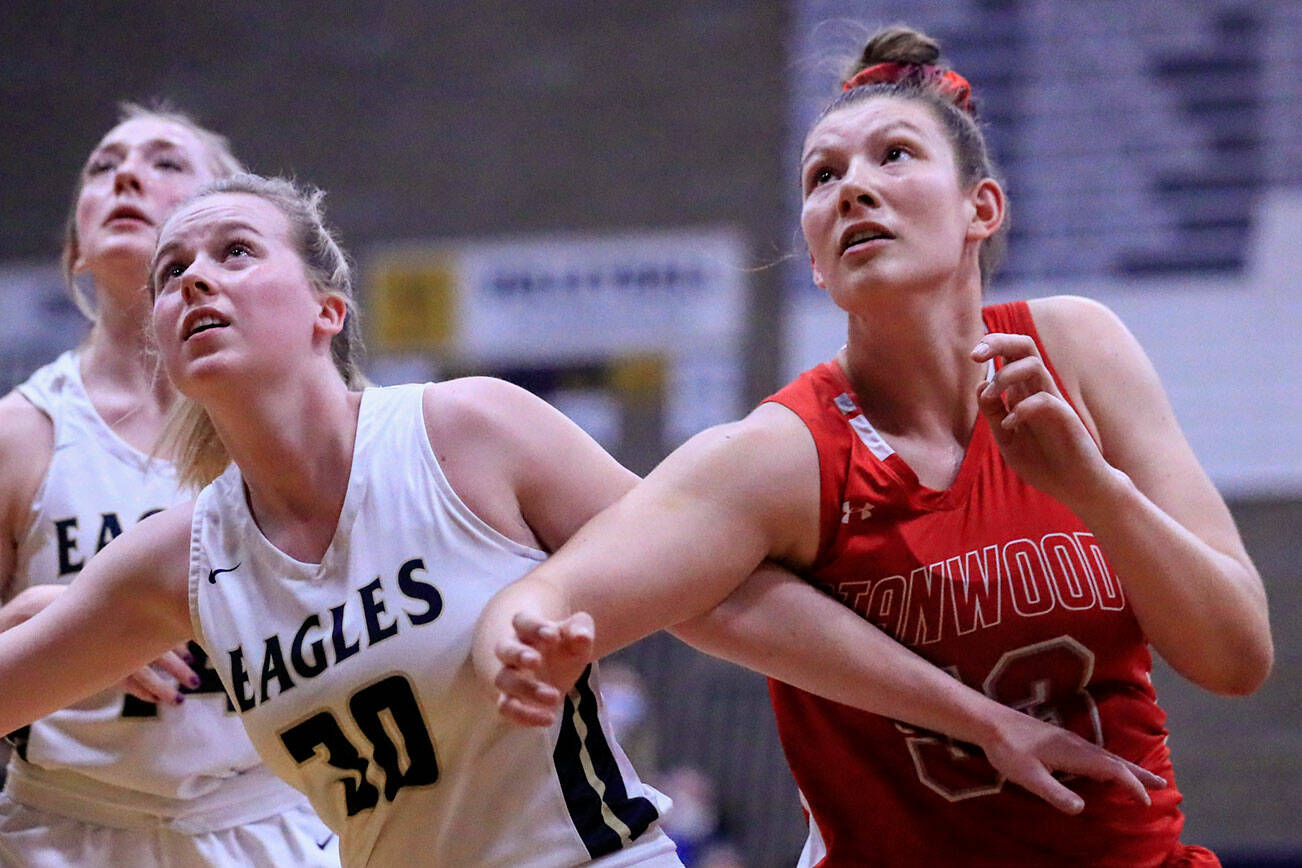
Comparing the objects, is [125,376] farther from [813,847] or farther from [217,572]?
[813,847]

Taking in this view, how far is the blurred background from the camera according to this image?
309 inches

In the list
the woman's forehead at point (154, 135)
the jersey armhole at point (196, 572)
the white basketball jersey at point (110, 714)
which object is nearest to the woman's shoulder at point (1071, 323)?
the jersey armhole at point (196, 572)

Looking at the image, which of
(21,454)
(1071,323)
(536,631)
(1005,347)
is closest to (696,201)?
(21,454)

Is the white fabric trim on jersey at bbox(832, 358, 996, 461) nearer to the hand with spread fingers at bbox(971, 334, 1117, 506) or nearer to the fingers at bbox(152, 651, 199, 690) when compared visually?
the hand with spread fingers at bbox(971, 334, 1117, 506)

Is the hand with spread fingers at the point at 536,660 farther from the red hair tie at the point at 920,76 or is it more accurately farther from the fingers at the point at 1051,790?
the red hair tie at the point at 920,76

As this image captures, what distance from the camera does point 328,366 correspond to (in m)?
2.30

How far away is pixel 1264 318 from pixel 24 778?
6912 millimetres

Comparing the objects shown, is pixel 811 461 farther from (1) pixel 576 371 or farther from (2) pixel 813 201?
(1) pixel 576 371

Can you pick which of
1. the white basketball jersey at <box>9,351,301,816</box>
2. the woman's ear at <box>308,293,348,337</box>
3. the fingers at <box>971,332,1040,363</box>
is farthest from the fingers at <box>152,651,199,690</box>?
the fingers at <box>971,332,1040,363</box>

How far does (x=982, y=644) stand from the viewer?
6.64 feet

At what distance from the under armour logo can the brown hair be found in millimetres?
561

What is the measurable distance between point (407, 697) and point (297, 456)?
1.38 feet

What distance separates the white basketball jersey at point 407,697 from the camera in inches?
82.0

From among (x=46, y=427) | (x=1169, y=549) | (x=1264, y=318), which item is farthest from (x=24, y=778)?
(x=1264, y=318)
